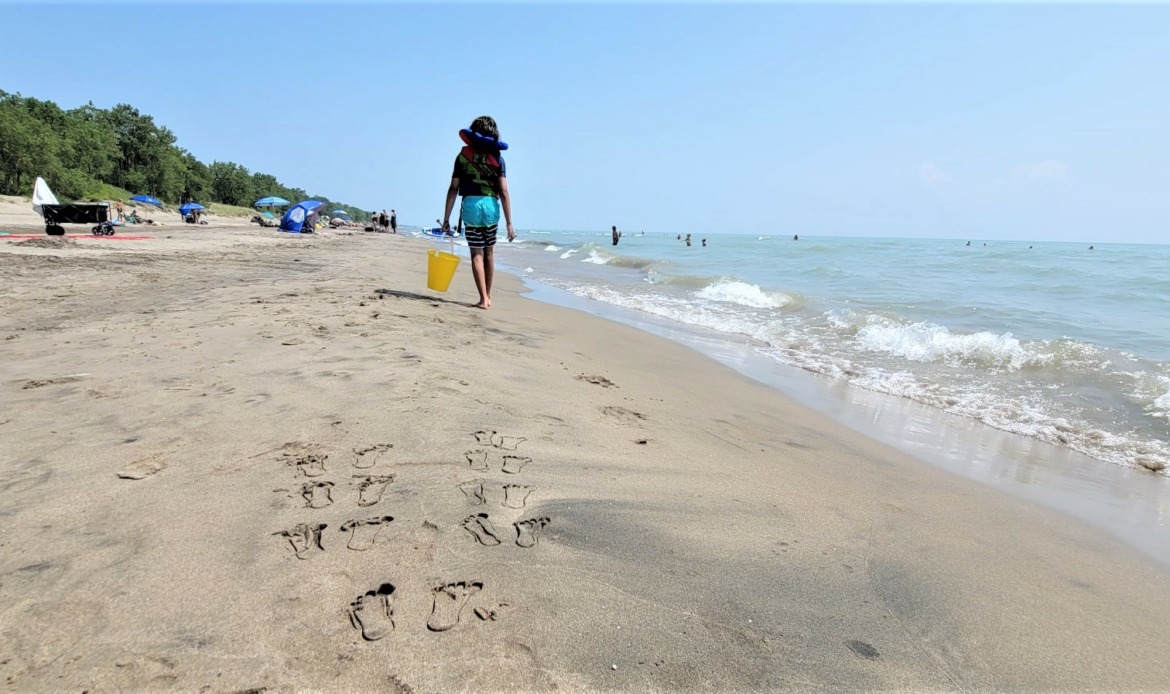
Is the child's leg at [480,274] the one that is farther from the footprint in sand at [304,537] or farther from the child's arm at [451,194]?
the footprint in sand at [304,537]

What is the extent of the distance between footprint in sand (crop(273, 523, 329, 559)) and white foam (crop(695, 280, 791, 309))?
35.8 feet

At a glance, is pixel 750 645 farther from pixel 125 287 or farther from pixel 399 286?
pixel 125 287

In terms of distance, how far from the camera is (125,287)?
673 cm

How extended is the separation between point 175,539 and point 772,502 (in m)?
2.12

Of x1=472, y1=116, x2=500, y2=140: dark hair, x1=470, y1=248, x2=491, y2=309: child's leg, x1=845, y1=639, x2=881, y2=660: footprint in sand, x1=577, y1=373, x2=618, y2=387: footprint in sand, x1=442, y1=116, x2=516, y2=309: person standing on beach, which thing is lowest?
x1=845, y1=639, x2=881, y2=660: footprint in sand

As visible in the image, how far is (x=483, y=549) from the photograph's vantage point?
5.66ft

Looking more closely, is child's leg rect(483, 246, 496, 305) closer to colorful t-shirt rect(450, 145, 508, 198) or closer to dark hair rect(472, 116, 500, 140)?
colorful t-shirt rect(450, 145, 508, 198)

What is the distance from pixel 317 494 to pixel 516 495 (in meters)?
0.68

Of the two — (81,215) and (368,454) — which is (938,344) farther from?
(81,215)

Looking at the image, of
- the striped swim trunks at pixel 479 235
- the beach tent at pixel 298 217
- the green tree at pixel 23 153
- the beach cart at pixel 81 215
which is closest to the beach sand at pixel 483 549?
the striped swim trunks at pixel 479 235

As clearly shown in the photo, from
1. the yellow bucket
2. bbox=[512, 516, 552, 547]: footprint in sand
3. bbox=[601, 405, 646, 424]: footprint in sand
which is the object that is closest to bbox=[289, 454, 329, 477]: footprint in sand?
bbox=[512, 516, 552, 547]: footprint in sand

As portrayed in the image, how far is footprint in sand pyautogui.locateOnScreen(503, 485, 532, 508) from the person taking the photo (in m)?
2.00

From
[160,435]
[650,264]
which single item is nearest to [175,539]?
[160,435]

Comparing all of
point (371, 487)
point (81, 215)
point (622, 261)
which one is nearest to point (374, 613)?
point (371, 487)
